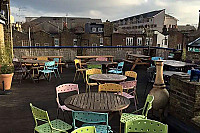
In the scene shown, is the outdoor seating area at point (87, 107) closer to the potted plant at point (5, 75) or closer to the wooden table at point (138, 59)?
the potted plant at point (5, 75)

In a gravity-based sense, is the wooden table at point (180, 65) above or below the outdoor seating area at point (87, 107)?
above

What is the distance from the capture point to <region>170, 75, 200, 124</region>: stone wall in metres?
3.02

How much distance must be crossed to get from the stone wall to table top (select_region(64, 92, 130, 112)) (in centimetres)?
105

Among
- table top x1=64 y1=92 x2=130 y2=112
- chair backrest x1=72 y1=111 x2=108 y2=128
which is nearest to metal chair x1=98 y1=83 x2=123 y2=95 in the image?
table top x1=64 y1=92 x2=130 y2=112

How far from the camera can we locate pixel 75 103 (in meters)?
2.86

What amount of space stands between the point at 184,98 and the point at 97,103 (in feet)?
5.09

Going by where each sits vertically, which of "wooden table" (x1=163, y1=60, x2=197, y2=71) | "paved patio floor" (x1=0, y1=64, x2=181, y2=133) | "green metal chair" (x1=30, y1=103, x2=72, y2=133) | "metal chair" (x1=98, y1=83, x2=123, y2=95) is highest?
"wooden table" (x1=163, y1=60, x2=197, y2=71)

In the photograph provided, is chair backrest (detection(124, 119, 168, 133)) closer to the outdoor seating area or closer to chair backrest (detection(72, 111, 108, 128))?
the outdoor seating area

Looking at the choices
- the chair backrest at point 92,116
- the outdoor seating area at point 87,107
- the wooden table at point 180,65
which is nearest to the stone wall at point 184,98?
the outdoor seating area at point 87,107

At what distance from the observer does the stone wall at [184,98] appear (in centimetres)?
302

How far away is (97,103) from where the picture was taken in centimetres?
289

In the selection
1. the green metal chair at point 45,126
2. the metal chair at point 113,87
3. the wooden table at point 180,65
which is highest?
the wooden table at point 180,65

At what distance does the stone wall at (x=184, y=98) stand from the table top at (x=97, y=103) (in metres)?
1.05

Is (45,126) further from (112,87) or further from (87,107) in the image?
(112,87)
